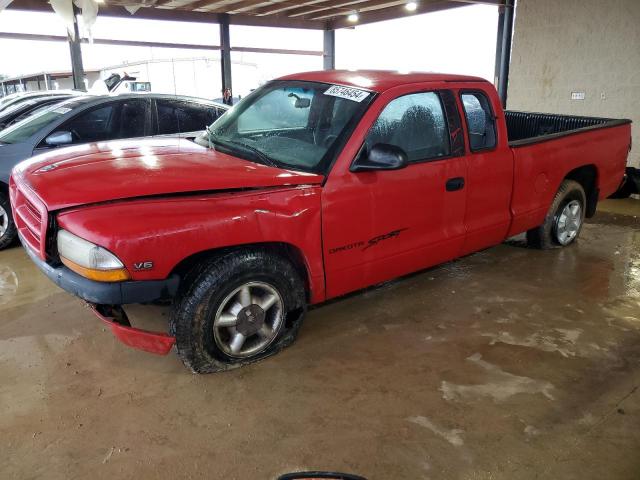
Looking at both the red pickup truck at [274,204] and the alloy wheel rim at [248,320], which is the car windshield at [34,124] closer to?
the red pickup truck at [274,204]

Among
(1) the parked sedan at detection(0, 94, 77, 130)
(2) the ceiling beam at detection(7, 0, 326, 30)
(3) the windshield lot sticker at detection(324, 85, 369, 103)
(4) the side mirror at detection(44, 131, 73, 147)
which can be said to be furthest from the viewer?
(2) the ceiling beam at detection(7, 0, 326, 30)

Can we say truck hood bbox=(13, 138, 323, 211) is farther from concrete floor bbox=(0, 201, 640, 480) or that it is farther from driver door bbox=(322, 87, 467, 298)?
concrete floor bbox=(0, 201, 640, 480)

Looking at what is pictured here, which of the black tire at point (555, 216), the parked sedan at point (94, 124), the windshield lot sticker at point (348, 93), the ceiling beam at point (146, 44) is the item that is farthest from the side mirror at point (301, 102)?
the ceiling beam at point (146, 44)

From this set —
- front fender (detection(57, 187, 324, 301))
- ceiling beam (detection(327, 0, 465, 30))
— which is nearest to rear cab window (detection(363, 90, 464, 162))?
front fender (detection(57, 187, 324, 301))

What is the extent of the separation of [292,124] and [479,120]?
151cm

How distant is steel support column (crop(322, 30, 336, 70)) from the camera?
54.3ft

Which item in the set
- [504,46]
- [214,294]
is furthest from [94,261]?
[504,46]

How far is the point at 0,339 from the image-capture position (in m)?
3.48

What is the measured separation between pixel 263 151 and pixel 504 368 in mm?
2098

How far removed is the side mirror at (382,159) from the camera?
301 centimetres

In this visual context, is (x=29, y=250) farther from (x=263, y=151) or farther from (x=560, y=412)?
(x=560, y=412)

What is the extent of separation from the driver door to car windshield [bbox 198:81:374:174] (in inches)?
7.7

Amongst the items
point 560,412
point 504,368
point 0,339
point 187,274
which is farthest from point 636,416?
point 0,339

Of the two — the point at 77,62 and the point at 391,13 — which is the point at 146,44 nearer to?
the point at 77,62
